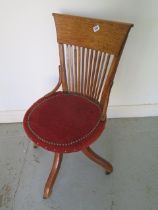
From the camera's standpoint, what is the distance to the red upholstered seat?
1153mm

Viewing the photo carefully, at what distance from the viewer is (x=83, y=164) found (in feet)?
5.19

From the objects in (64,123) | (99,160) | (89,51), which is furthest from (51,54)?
(99,160)

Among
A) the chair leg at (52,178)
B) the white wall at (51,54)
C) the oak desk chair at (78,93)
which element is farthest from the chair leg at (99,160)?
the white wall at (51,54)

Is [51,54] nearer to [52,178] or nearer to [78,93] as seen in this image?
[78,93]

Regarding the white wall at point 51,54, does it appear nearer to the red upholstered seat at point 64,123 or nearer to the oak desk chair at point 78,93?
the oak desk chair at point 78,93

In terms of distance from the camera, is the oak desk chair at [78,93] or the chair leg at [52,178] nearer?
the oak desk chair at [78,93]

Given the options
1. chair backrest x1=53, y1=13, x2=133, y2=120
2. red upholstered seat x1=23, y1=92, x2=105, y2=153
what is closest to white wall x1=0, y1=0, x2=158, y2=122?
chair backrest x1=53, y1=13, x2=133, y2=120

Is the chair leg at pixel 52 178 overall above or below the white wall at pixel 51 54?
below

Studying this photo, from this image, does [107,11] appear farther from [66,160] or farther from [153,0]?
[66,160]

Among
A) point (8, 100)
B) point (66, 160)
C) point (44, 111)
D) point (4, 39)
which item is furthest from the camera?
point (8, 100)

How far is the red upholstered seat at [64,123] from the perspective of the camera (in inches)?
45.4

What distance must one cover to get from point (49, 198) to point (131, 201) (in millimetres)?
493

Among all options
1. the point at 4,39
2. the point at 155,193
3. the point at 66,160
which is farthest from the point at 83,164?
the point at 4,39

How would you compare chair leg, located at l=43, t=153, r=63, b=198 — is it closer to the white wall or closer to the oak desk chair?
the oak desk chair
